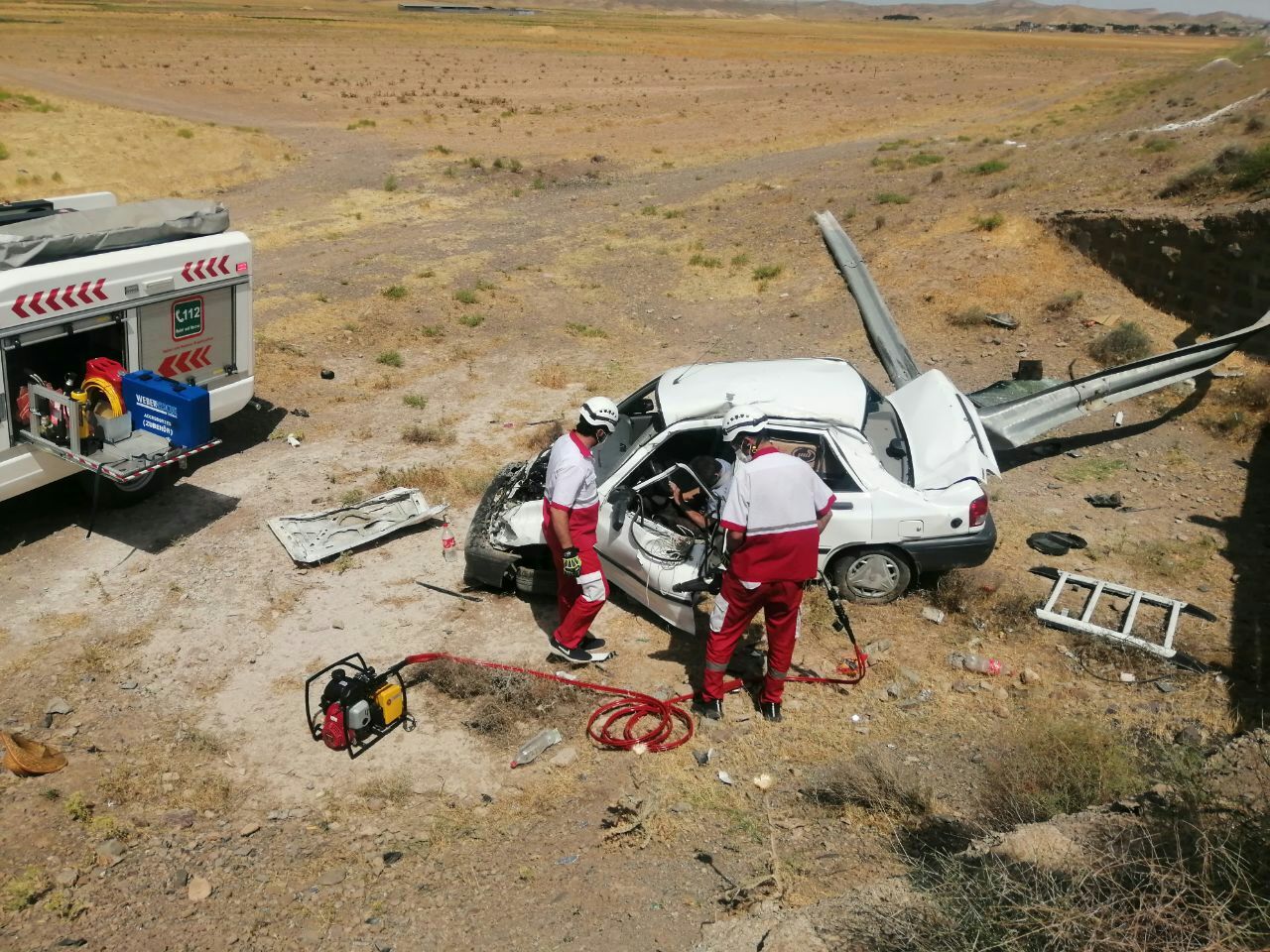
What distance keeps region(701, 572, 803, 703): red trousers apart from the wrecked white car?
1.80 feet

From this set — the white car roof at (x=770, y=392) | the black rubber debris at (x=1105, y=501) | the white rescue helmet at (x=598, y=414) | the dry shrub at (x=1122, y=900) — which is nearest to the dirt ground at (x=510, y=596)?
the black rubber debris at (x=1105, y=501)

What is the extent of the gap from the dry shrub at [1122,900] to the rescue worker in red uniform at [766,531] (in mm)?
2028

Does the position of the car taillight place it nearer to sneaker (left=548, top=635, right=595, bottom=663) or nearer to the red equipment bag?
sneaker (left=548, top=635, right=595, bottom=663)

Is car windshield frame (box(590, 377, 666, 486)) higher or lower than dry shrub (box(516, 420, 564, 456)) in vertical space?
higher

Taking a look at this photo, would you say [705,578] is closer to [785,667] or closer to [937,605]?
[785,667]

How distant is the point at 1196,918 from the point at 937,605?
159 inches

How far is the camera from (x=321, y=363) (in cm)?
1274

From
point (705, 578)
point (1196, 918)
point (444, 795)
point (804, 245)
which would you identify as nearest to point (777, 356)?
point (804, 245)

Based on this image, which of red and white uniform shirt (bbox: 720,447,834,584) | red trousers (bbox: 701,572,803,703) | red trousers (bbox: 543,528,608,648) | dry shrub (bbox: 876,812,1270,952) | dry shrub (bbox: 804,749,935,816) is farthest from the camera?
red trousers (bbox: 543,528,608,648)

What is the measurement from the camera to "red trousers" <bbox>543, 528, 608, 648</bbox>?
6.39 meters

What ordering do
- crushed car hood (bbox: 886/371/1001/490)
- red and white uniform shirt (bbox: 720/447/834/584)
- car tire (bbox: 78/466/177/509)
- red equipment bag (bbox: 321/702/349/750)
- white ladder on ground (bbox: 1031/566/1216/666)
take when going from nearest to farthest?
1. red and white uniform shirt (bbox: 720/447/834/584)
2. red equipment bag (bbox: 321/702/349/750)
3. white ladder on ground (bbox: 1031/566/1216/666)
4. crushed car hood (bbox: 886/371/1001/490)
5. car tire (bbox: 78/466/177/509)

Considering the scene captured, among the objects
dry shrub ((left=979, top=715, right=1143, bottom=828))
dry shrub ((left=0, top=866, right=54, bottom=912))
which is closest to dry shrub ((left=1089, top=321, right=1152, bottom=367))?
dry shrub ((left=979, top=715, right=1143, bottom=828))

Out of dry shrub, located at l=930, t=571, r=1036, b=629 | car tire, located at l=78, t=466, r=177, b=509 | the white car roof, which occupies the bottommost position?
car tire, located at l=78, t=466, r=177, b=509

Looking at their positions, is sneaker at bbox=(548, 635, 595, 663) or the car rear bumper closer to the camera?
sneaker at bbox=(548, 635, 595, 663)
